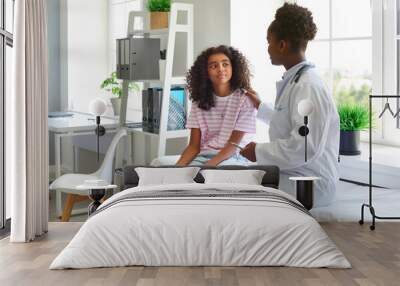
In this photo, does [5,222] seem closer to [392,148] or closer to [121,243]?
[121,243]

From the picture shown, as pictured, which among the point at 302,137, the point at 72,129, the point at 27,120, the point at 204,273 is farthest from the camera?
the point at 72,129

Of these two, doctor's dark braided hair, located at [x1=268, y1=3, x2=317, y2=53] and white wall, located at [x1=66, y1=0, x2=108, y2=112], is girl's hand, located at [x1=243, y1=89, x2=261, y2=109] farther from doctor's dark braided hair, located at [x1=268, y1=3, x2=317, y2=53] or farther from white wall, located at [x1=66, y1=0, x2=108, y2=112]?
white wall, located at [x1=66, y1=0, x2=108, y2=112]

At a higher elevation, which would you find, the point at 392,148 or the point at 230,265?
the point at 392,148

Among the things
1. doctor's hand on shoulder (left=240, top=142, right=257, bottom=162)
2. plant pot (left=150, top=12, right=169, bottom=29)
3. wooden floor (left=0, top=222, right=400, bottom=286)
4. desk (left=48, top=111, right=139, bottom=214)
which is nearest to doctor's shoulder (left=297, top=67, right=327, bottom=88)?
doctor's hand on shoulder (left=240, top=142, right=257, bottom=162)

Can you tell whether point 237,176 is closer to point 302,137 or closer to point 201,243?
point 302,137

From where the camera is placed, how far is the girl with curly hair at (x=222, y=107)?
6.69 metres

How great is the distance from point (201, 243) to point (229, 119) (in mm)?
1898

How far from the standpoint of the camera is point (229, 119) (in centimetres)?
671

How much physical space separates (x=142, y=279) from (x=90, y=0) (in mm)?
3977

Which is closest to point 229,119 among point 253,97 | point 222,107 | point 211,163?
point 222,107

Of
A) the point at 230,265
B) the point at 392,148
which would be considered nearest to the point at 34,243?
the point at 230,265

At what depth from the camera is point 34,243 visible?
19.3 ft

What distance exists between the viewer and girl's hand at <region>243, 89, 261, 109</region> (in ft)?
22.0

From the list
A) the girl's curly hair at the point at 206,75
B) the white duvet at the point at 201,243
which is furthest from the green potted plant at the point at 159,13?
the white duvet at the point at 201,243
